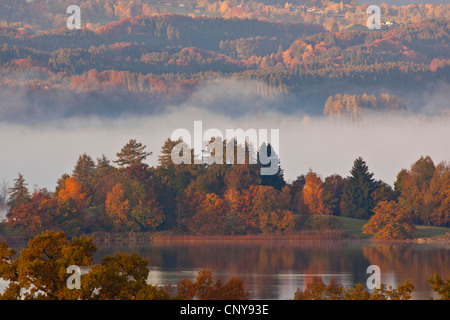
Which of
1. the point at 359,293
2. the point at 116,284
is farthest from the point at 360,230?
the point at 116,284

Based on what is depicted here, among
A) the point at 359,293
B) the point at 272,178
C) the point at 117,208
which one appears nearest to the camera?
the point at 359,293

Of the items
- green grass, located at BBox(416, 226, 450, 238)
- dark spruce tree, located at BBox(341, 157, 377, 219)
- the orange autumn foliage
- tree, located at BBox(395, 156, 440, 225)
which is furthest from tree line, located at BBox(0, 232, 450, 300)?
dark spruce tree, located at BBox(341, 157, 377, 219)

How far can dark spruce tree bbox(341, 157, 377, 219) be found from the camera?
135250 millimetres

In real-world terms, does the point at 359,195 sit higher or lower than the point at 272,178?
lower

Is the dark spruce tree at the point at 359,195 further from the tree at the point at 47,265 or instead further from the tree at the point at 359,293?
the tree at the point at 47,265

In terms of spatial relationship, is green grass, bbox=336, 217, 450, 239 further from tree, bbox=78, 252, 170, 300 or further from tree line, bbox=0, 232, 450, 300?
tree, bbox=78, 252, 170, 300

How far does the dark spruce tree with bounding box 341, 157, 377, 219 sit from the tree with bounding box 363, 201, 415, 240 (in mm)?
7378

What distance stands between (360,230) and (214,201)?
20.8 metres

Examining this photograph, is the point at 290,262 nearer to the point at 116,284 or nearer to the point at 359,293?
the point at 359,293

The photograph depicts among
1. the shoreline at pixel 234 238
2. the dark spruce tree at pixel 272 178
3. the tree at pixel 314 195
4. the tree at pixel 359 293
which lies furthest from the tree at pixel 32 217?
the tree at pixel 359 293

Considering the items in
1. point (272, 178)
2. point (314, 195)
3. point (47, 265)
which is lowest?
point (47, 265)

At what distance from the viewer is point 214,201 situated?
129 meters

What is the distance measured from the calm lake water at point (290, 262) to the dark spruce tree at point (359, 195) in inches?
489

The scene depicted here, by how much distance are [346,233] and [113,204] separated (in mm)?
32202
